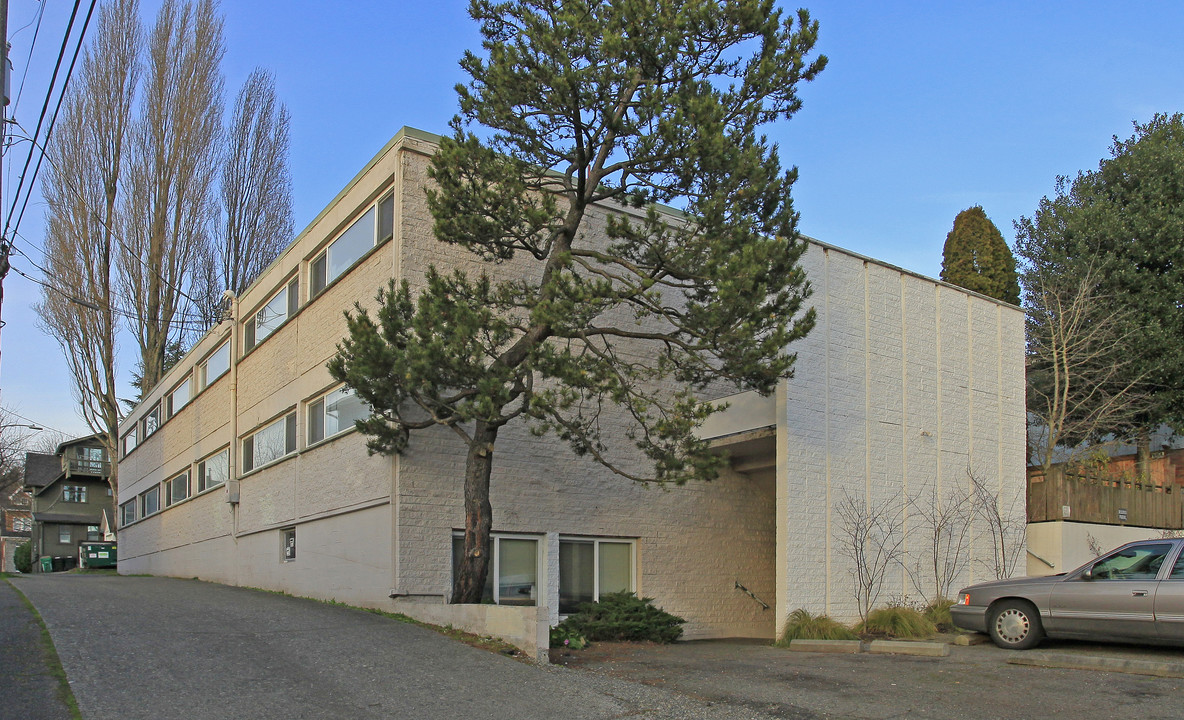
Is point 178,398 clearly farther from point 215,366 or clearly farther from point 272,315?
point 272,315

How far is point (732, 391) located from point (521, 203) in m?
6.80

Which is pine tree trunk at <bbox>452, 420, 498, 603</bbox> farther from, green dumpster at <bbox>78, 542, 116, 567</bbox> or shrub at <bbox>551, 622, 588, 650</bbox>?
green dumpster at <bbox>78, 542, 116, 567</bbox>

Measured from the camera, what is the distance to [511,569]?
47.7ft

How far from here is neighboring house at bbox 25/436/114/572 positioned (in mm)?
59688

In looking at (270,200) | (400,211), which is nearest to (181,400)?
(270,200)

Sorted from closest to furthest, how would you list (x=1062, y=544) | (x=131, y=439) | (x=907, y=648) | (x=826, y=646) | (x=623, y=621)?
(x=907, y=648)
(x=826, y=646)
(x=623, y=621)
(x=1062, y=544)
(x=131, y=439)

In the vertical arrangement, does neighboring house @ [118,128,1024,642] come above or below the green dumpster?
above

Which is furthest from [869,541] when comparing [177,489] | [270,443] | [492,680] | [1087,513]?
[177,489]

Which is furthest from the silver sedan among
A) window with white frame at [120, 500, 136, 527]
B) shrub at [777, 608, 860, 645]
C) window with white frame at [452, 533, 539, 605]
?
window with white frame at [120, 500, 136, 527]

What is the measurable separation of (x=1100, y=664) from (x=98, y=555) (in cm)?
3975

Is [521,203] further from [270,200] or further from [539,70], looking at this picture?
[270,200]

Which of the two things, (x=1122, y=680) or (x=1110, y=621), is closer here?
(x=1122, y=680)

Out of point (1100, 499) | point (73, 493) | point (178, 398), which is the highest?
point (178, 398)

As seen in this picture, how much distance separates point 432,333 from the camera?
11086 mm
